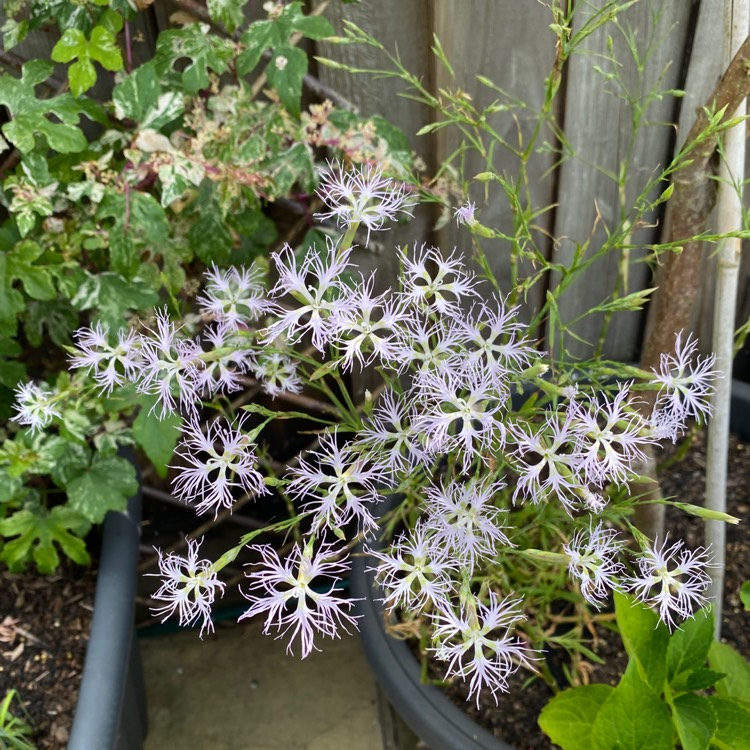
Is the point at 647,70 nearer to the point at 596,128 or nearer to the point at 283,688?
the point at 596,128

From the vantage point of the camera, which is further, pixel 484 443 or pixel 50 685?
pixel 50 685

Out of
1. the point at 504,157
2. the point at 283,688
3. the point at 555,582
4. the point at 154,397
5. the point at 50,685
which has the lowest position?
the point at 283,688

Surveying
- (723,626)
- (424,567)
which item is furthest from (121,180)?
(723,626)

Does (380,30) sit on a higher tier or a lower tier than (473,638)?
higher

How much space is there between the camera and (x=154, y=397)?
87cm

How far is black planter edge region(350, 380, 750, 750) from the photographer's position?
82 centimetres

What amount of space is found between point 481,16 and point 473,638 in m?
0.71

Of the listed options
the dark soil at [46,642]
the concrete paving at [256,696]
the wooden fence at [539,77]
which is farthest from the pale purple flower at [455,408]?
the concrete paving at [256,696]

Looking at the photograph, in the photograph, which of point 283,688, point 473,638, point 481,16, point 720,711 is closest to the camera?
point 473,638

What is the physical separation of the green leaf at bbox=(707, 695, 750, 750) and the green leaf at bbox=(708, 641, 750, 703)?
0.26 feet

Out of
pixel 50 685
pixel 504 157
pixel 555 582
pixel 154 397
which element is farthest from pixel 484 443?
pixel 50 685

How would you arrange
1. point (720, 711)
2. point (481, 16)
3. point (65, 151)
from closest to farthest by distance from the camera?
point (720, 711), point (65, 151), point (481, 16)

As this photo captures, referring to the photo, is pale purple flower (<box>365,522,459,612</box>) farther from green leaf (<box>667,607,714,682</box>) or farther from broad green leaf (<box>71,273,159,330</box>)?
broad green leaf (<box>71,273,159,330</box>)

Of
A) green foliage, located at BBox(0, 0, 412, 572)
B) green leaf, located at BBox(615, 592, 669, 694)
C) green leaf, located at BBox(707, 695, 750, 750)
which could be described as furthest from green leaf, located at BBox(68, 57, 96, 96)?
green leaf, located at BBox(707, 695, 750, 750)
